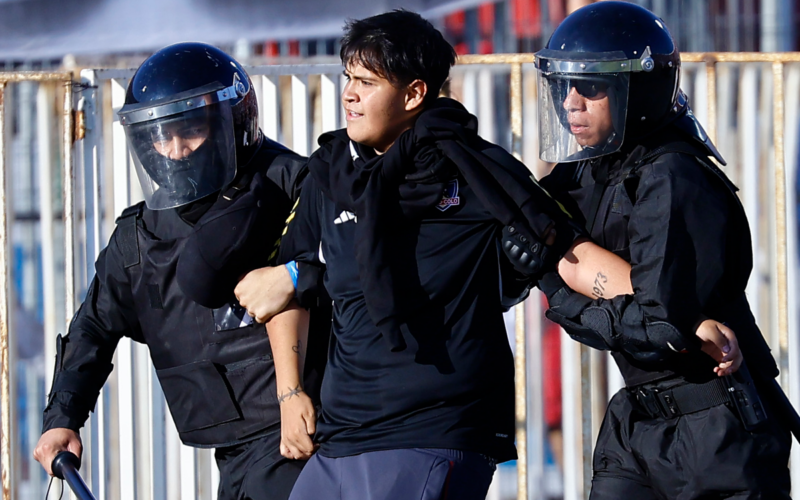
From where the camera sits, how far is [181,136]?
116 inches

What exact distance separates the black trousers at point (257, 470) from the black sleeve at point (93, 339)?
448 mm

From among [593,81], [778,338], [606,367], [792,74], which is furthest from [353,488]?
[792,74]

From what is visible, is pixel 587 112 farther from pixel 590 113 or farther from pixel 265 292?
pixel 265 292

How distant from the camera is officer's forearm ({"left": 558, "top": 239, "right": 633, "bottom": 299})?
241cm

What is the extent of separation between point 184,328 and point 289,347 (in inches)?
18.4

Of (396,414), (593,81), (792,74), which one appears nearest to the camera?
(396,414)

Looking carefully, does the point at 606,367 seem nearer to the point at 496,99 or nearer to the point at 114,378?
the point at 496,99

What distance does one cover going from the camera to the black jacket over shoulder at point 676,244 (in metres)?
2.35

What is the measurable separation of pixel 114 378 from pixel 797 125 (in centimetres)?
310

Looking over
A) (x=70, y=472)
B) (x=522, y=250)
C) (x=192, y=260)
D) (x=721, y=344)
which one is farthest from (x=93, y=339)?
(x=721, y=344)

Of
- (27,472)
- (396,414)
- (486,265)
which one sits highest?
(486,265)

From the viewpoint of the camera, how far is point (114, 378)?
442cm

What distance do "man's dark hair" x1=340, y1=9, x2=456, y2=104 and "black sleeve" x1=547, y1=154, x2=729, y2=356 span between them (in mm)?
581

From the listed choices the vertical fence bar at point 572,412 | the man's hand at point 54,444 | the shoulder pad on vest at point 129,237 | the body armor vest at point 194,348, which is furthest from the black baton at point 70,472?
the vertical fence bar at point 572,412
